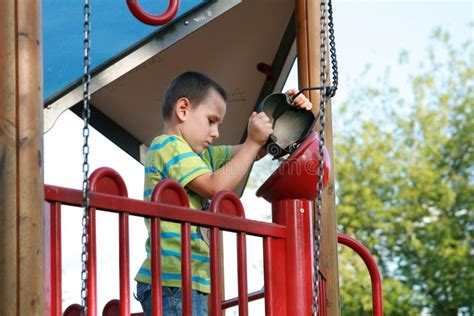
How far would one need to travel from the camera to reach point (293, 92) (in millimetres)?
3682

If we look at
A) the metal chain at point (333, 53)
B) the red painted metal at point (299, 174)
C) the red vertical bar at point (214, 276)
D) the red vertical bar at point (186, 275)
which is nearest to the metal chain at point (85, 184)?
the red vertical bar at point (186, 275)

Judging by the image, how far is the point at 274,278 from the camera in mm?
3242

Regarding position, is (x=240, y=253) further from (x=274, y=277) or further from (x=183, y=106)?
(x=183, y=106)

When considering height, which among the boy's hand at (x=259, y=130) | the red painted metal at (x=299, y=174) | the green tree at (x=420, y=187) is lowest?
the red painted metal at (x=299, y=174)

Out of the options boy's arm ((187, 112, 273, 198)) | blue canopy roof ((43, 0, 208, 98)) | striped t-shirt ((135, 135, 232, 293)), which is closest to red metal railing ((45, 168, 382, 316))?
boy's arm ((187, 112, 273, 198))

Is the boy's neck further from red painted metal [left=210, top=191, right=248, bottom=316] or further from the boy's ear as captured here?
red painted metal [left=210, top=191, right=248, bottom=316]

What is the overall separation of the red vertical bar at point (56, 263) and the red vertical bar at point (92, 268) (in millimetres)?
84

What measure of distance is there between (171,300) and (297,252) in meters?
0.43

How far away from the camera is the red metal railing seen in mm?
2646

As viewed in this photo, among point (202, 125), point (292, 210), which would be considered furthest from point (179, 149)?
point (292, 210)

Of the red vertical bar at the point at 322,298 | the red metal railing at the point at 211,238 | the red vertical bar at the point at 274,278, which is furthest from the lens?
the red vertical bar at the point at 322,298

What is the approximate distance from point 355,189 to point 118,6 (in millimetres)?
18826

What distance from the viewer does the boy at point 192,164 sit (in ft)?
11.0

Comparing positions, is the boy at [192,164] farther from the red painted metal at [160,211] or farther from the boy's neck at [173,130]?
the red painted metal at [160,211]
